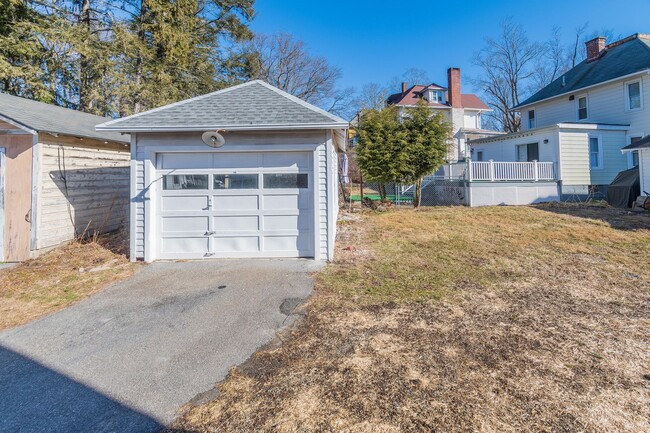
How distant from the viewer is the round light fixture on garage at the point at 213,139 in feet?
20.8

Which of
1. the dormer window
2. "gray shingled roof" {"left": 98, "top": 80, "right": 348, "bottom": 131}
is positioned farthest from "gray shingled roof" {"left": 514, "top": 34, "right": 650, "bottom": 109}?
"gray shingled roof" {"left": 98, "top": 80, "right": 348, "bottom": 131}

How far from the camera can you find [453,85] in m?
28.0

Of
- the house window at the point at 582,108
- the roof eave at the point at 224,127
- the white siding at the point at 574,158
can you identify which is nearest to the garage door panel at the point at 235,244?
the roof eave at the point at 224,127

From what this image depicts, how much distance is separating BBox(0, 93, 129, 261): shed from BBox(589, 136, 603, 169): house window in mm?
18945

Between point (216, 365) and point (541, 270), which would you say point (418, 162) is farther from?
point (216, 365)

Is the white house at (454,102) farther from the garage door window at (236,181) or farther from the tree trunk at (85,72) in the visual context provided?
the garage door window at (236,181)

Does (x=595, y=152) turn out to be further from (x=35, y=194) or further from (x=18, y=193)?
(x=18, y=193)

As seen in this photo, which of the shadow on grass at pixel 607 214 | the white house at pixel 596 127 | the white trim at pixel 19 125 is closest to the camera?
the white trim at pixel 19 125

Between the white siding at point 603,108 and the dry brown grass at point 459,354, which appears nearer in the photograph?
the dry brown grass at point 459,354

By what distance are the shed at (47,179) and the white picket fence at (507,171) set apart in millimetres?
12724

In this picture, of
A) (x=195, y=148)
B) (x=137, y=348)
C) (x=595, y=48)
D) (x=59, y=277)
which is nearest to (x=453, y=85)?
(x=595, y=48)

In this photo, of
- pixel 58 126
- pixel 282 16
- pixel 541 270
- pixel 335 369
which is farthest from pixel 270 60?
pixel 335 369

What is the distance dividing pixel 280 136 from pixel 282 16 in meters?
21.7

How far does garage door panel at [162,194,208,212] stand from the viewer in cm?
676
